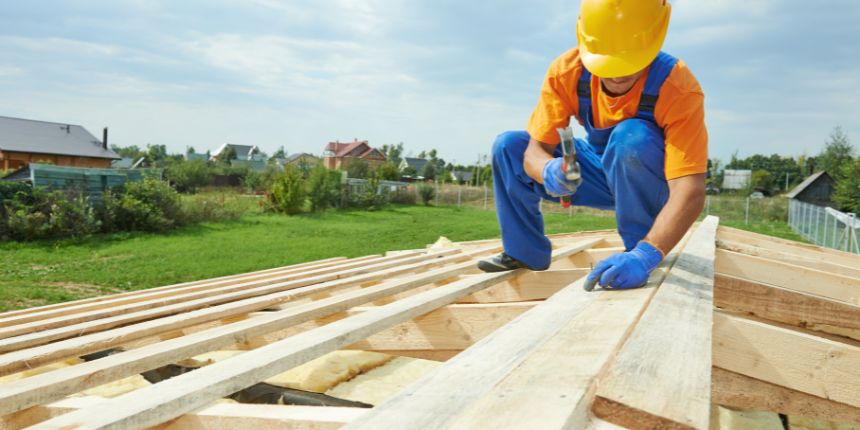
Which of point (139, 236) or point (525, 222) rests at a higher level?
point (525, 222)

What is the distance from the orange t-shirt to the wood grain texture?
47 cm

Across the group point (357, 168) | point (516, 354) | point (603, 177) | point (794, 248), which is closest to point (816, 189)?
point (357, 168)

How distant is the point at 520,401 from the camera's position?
28.0 inches

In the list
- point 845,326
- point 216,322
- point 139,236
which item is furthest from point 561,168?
point 139,236

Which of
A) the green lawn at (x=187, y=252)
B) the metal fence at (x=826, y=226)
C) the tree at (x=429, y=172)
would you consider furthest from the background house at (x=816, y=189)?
the tree at (x=429, y=172)

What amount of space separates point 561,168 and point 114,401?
1668 millimetres

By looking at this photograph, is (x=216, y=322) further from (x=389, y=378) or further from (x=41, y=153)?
(x=41, y=153)

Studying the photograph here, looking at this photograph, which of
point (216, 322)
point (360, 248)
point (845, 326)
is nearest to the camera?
point (845, 326)

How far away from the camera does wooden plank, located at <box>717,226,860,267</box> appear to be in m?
3.47

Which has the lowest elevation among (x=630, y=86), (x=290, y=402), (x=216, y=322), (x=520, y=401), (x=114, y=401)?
(x=290, y=402)

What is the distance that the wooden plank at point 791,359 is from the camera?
3.68 feet

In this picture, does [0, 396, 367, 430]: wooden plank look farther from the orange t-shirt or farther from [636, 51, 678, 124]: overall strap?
[636, 51, 678, 124]: overall strap

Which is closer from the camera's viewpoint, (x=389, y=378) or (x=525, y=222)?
(x=389, y=378)

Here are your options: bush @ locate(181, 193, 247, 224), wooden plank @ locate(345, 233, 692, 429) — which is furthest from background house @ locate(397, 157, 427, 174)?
wooden plank @ locate(345, 233, 692, 429)
